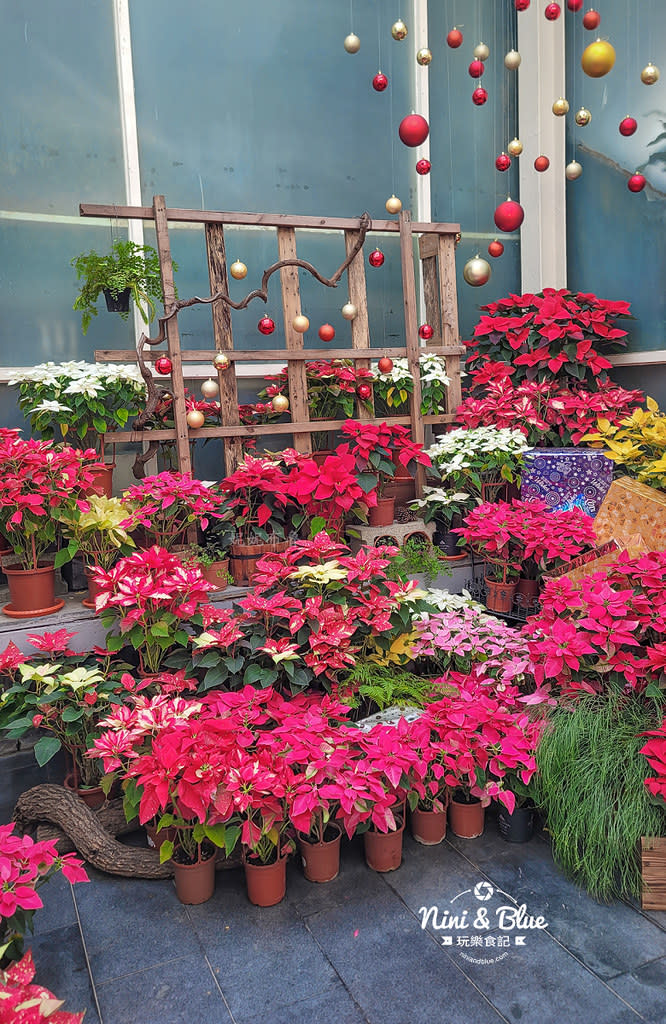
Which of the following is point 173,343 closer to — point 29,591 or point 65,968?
point 29,591

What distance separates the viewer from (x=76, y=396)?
3.05m

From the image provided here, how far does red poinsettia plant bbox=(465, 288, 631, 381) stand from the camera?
401 cm

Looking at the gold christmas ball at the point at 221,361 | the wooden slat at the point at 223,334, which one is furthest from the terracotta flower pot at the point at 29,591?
the gold christmas ball at the point at 221,361

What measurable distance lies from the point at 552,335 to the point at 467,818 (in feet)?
8.51

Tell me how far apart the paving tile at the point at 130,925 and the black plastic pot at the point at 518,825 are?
0.96m

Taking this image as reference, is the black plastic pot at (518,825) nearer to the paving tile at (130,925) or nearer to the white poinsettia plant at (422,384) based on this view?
the paving tile at (130,925)

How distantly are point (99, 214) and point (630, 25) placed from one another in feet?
10.5

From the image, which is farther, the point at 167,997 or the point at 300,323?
the point at 300,323

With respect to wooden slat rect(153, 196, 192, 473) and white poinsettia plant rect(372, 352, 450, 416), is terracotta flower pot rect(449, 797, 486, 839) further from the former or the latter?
white poinsettia plant rect(372, 352, 450, 416)

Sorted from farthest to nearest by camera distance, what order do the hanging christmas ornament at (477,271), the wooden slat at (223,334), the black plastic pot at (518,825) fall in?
the hanging christmas ornament at (477,271), the wooden slat at (223,334), the black plastic pot at (518,825)

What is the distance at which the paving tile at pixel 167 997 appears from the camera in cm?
168

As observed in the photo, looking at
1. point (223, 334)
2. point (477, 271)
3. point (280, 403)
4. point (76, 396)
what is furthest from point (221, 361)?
point (477, 271)

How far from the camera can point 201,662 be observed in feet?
7.91

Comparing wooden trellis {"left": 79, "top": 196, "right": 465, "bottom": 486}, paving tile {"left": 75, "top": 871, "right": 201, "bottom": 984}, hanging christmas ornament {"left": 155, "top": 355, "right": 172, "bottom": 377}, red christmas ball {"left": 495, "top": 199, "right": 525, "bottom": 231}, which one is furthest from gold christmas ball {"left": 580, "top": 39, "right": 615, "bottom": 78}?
paving tile {"left": 75, "top": 871, "right": 201, "bottom": 984}
